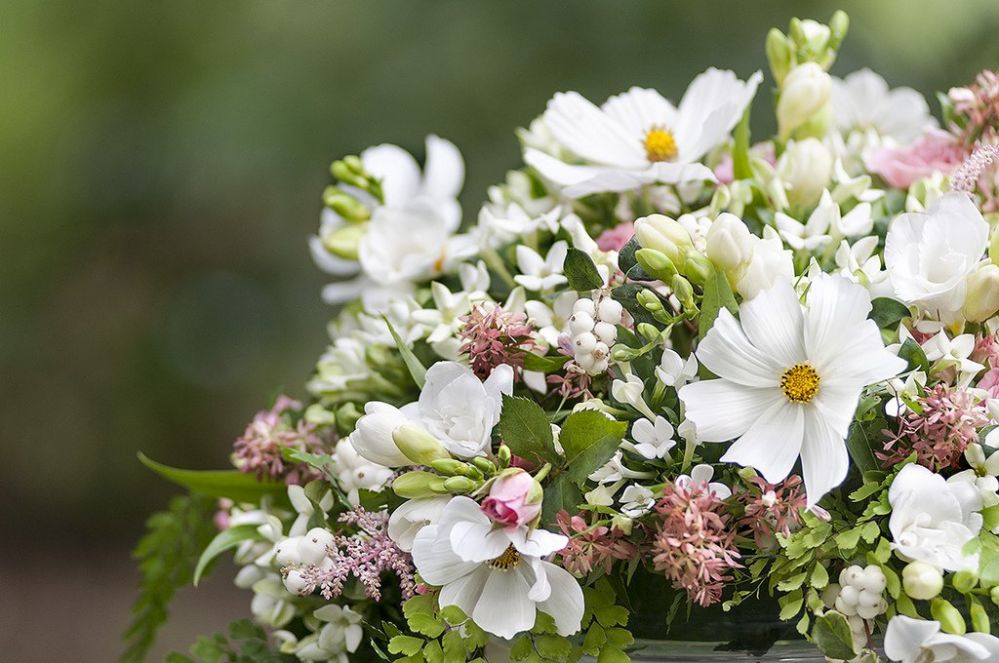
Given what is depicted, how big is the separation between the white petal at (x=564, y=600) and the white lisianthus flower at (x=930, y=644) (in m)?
0.11

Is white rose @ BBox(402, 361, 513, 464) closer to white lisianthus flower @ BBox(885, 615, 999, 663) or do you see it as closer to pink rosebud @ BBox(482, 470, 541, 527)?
pink rosebud @ BBox(482, 470, 541, 527)

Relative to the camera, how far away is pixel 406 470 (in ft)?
1.40

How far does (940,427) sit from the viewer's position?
372 mm

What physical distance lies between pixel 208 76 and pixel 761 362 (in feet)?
4.68

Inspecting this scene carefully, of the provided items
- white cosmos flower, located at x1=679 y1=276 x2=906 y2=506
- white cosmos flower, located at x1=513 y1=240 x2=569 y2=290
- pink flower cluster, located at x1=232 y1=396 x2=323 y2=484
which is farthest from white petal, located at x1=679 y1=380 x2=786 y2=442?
pink flower cluster, located at x1=232 y1=396 x2=323 y2=484

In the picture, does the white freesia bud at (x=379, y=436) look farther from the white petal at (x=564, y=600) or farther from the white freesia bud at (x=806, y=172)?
the white freesia bud at (x=806, y=172)

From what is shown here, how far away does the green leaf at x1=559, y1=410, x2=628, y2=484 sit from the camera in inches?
15.0

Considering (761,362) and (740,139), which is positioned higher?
(740,139)

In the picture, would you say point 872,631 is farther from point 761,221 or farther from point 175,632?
point 175,632

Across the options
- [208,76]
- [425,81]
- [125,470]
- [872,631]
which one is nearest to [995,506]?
[872,631]

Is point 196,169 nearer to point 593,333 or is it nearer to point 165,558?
point 165,558

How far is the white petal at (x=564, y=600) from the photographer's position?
37 centimetres

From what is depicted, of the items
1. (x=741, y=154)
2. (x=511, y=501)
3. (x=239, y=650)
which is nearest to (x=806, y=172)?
(x=741, y=154)

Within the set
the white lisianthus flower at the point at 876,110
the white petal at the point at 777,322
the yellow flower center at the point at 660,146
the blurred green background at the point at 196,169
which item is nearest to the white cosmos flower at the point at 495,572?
the white petal at the point at 777,322
